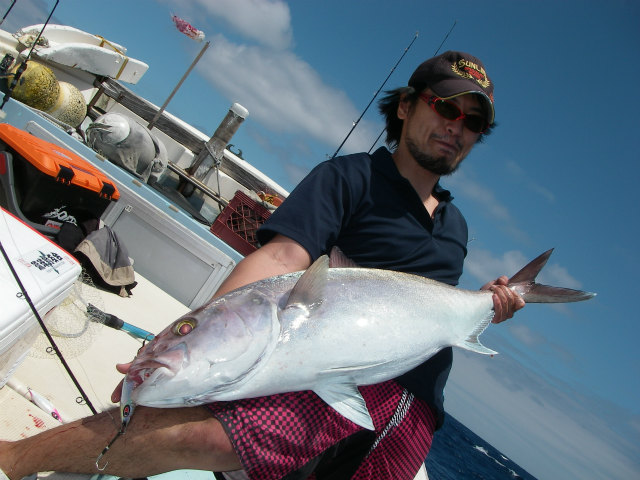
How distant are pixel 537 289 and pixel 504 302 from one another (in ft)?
0.89

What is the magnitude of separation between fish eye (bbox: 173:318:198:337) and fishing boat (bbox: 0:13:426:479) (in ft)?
1.89

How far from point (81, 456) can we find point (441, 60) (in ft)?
7.99

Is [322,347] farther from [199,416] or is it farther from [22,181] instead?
[22,181]

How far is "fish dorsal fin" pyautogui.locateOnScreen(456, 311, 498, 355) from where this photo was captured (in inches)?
83.0

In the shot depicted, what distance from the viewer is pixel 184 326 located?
1.38 m

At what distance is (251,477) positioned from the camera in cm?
150

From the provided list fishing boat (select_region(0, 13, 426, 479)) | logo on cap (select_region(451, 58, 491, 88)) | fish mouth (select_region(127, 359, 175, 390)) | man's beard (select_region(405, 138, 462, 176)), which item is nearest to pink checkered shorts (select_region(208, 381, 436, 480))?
fish mouth (select_region(127, 359, 175, 390))

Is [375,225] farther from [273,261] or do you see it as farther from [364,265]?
[273,261]

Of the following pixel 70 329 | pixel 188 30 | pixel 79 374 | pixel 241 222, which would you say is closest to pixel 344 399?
pixel 79 374

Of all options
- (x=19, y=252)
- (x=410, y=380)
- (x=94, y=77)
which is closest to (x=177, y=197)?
(x=94, y=77)

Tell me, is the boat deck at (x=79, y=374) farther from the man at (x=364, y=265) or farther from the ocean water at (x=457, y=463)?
the ocean water at (x=457, y=463)

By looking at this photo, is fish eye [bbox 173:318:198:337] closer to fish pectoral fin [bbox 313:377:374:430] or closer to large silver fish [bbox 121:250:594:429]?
large silver fish [bbox 121:250:594:429]

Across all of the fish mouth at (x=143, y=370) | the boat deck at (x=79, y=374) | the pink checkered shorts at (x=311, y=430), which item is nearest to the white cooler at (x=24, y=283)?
the boat deck at (x=79, y=374)

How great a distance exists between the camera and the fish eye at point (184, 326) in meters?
1.36
